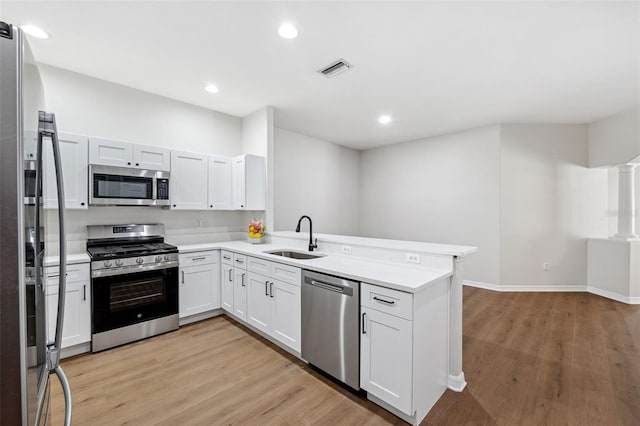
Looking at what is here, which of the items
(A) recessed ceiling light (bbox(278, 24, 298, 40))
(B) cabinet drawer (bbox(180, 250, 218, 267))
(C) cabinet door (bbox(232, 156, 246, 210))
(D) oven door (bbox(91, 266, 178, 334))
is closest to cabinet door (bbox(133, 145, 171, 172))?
(C) cabinet door (bbox(232, 156, 246, 210))

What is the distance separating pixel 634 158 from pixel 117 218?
7510 millimetres

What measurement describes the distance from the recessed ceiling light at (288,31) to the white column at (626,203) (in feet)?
18.5

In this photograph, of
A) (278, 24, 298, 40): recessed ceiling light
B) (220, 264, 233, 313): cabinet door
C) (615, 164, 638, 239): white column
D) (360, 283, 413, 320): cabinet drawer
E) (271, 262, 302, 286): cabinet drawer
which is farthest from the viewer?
(615, 164, 638, 239): white column

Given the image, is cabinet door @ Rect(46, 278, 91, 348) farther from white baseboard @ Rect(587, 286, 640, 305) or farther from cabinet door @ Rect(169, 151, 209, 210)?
white baseboard @ Rect(587, 286, 640, 305)

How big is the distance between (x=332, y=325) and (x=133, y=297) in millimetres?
2205

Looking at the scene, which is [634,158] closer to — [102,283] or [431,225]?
[431,225]

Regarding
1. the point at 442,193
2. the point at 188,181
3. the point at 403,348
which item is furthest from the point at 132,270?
the point at 442,193

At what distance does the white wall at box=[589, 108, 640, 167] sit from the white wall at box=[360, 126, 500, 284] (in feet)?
5.25

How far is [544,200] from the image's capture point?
480 centimetres

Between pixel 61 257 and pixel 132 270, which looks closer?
pixel 61 257

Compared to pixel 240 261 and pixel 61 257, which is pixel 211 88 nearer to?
pixel 240 261

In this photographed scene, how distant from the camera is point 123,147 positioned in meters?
3.08

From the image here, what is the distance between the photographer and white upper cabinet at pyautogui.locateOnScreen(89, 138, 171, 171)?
9.57ft

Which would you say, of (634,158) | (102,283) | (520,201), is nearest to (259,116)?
(102,283)
